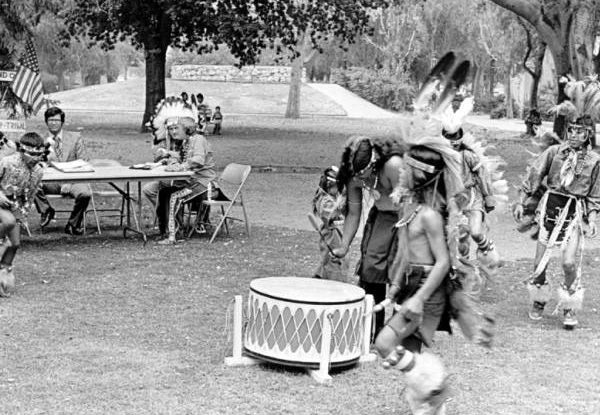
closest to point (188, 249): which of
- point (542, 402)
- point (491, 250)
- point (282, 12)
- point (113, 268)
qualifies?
point (113, 268)

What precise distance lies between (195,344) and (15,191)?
7.55 feet

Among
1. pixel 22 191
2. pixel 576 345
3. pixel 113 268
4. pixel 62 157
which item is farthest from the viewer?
pixel 62 157

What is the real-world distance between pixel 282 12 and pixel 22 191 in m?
16.1

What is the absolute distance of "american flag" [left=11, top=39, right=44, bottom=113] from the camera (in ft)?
41.1

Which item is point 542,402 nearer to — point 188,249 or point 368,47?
point 188,249

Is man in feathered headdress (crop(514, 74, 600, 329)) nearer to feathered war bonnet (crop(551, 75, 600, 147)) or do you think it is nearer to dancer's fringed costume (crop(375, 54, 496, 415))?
feathered war bonnet (crop(551, 75, 600, 147))

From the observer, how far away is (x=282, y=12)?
2286 centimetres

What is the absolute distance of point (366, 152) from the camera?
580 centimetres

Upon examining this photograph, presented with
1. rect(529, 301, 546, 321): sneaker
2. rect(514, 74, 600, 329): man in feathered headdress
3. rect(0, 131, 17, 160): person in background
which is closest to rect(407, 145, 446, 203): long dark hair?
rect(514, 74, 600, 329): man in feathered headdress

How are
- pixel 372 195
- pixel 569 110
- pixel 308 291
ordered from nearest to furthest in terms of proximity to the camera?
pixel 308 291, pixel 372 195, pixel 569 110

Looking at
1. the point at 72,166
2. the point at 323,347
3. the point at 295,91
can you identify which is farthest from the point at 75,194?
the point at 295,91

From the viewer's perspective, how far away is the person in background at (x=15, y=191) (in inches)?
291

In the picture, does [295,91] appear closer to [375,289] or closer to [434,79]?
[375,289]

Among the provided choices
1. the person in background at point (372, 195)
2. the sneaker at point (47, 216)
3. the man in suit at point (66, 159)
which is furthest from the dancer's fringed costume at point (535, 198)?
the sneaker at point (47, 216)
